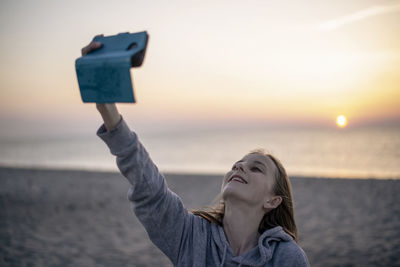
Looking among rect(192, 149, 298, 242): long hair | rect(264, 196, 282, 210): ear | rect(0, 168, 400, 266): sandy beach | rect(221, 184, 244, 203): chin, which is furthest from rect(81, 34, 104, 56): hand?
rect(0, 168, 400, 266): sandy beach

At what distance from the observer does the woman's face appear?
1.70 meters

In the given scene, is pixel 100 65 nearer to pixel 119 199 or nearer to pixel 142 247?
pixel 142 247

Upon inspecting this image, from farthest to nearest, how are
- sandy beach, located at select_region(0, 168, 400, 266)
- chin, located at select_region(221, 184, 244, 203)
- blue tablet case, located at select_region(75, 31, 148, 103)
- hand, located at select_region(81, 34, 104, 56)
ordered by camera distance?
sandy beach, located at select_region(0, 168, 400, 266) < chin, located at select_region(221, 184, 244, 203) < hand, located at select_region(81, 34, 104, 56) < blue tablet case, located at select_region(75, 31, 148, 103)

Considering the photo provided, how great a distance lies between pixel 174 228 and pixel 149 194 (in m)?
0.30

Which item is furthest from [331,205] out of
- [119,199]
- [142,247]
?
A: [119,199]

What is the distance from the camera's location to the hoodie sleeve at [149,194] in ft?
4.27

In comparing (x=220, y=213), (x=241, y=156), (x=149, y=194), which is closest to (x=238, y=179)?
(x=220, y=213)

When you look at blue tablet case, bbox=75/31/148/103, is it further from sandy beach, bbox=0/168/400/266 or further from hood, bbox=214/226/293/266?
sandy beach, bbox=0/168/400/266

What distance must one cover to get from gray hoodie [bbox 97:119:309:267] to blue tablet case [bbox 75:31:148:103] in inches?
8.2

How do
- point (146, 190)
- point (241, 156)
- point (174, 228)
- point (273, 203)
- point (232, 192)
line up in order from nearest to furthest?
point (146, 190) → point (174, 228) → point (232, 192) → point (273, 203) → point (241, 156)

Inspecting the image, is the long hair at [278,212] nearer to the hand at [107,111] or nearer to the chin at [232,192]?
the chin at [232,192]

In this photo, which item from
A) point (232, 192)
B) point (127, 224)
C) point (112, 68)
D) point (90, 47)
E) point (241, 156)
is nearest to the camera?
point (112, 68)

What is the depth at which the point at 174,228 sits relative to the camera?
1553 millimetres

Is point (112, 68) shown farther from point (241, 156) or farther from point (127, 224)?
point (241, 156)
